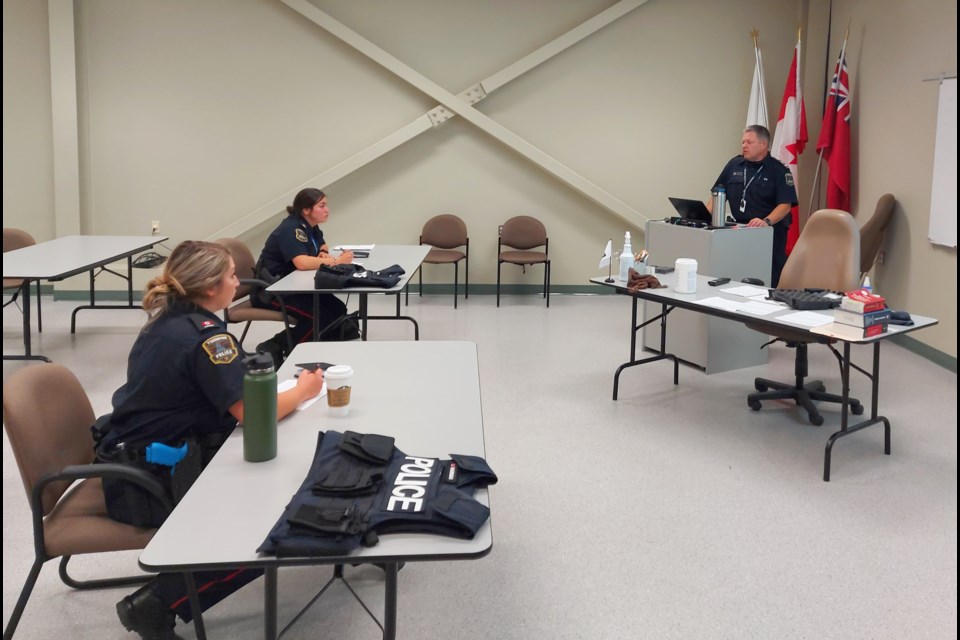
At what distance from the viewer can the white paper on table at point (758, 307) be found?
3904 mm

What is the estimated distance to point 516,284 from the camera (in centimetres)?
807

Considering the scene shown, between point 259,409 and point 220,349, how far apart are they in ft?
1.16

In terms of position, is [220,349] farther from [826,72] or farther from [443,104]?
[826,72]

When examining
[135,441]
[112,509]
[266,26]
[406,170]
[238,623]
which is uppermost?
[266,26]

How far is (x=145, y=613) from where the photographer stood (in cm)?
223

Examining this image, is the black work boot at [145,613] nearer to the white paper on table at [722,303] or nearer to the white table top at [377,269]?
the white table top at [377,269]

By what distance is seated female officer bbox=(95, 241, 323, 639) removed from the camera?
223 cm

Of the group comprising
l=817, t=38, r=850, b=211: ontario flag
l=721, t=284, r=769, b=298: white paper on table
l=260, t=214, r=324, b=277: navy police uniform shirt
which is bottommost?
l=721, t=284, r=769, b=298: white paper on table

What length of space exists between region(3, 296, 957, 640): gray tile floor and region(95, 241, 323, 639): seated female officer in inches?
12.8

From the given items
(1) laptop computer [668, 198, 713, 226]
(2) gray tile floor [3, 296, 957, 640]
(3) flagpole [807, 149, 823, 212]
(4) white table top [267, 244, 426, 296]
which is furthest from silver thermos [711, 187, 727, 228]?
(3) flagpole [807, 149, 823, 212]

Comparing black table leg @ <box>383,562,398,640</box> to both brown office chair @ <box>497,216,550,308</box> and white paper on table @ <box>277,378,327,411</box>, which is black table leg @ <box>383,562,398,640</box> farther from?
brown office chair @ <box>497,216,550,308</box>

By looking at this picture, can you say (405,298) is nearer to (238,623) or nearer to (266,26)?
(266,26)

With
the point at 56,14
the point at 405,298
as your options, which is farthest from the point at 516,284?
the point at 56,14

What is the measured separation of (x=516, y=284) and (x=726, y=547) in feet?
16.9
